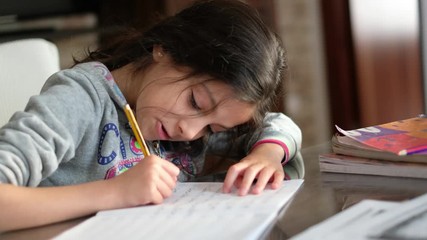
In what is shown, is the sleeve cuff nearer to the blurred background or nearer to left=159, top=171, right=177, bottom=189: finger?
left=159, top=171, right=177, bottom=189: finger

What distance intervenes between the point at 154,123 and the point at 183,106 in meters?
0.06

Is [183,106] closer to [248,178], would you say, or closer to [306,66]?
[248,178]

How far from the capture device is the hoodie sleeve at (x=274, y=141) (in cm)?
107

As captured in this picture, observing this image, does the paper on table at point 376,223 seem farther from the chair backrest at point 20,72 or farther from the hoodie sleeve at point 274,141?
the chair backrest at point 20,72

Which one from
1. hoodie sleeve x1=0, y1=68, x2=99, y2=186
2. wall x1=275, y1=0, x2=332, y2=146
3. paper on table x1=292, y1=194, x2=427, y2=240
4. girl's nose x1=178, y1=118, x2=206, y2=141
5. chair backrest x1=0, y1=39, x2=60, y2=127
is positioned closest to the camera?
paper on table x1=292, y1=194, x2=427, y2=240

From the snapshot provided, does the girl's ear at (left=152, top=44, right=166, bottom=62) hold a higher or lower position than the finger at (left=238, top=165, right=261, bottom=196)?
higher

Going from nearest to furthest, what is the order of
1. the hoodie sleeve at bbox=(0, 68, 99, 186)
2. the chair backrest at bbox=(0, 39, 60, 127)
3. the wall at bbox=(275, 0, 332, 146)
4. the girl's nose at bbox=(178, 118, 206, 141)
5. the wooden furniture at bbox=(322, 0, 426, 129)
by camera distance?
the hoodie sleeve at bbox=(0, 68, 99, 186)
the girl's nose at bbox=(178, 118, 206, 141)
the chair backrest at bbox=(0, 39, 60, 127)
the wooden furniture at bbox=(322, 0, 426, 129)
the wall at bbox=(275, 0, 332, 146)

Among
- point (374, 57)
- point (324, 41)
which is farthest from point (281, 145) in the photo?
point (324, 41)

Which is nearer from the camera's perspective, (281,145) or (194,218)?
(194,218)

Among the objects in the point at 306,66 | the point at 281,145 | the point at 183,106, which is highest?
the point at 183,106

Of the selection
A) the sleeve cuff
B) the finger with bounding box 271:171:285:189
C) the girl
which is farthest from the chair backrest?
the finger with bounding box 271:171:285:189

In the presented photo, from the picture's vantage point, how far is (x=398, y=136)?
38.4 inches

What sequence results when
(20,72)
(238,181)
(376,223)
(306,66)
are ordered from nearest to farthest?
(376,223) → (238,181) → (20,72) → (306,66)

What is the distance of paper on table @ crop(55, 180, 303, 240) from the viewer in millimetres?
688
